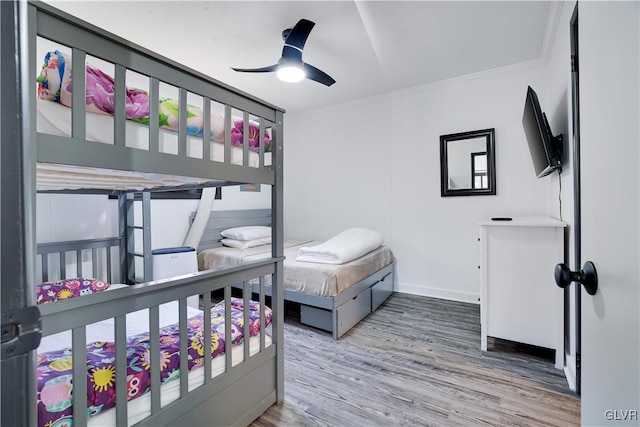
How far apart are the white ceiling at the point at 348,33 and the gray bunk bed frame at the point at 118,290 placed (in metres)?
1.17

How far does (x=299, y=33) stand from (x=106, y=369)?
2.30 meters

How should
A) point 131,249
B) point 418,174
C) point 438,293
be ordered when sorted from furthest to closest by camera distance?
point 418,174 < point 438,293 < point 131,249

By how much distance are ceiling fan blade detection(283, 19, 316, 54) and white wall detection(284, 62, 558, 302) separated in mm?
1754

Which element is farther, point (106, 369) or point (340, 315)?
point (340, 315)

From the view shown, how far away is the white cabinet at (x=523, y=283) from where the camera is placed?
1.91 m

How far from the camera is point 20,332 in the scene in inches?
15.2

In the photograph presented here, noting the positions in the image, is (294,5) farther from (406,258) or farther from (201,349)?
(406,258)

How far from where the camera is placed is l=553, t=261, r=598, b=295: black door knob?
67 cm

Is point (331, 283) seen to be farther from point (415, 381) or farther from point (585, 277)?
point (585, 277)

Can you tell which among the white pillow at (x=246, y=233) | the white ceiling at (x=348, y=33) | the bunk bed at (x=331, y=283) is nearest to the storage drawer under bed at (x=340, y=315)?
the bunk bed at (x=331, y=283)

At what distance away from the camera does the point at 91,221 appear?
97.6 inches

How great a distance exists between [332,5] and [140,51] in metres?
1.58

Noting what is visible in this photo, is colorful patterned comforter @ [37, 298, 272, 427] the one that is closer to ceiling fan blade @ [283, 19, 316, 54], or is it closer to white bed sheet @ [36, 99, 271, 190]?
white bed sheet @ [36, 99, 271, 190]

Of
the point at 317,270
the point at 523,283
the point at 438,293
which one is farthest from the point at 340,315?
the point at 438,293
